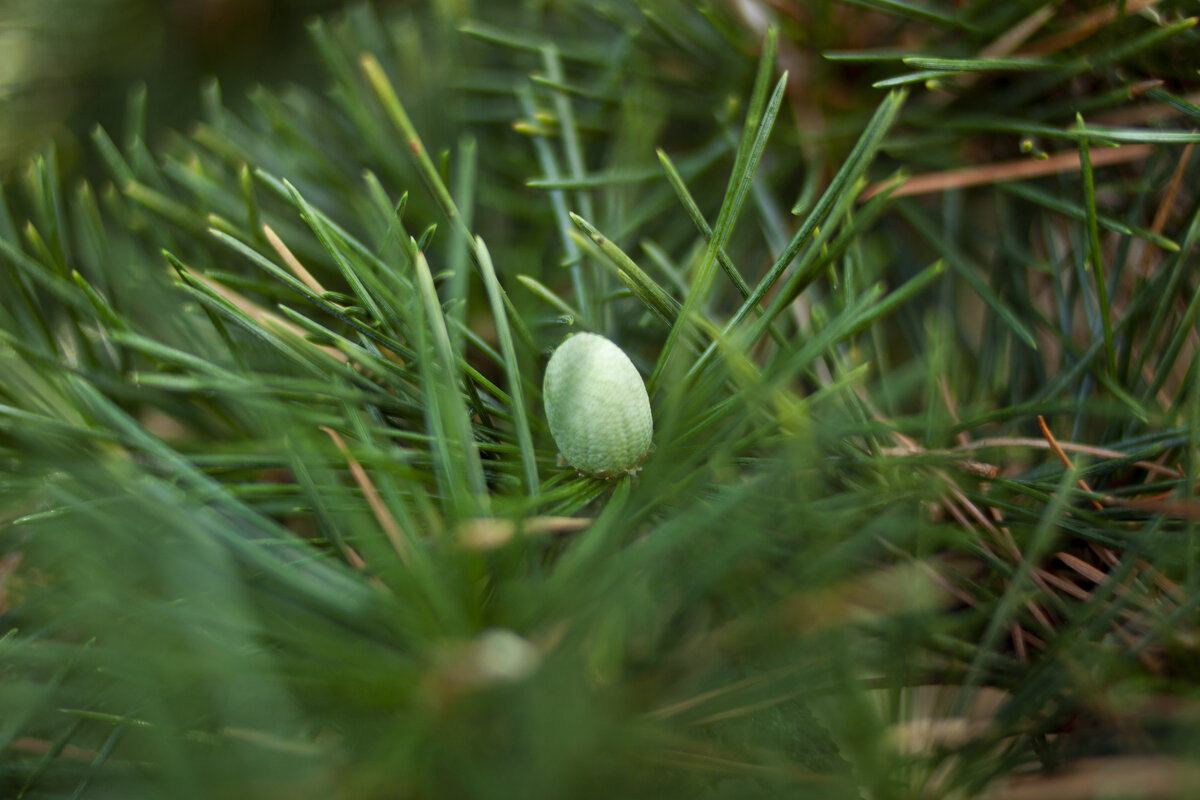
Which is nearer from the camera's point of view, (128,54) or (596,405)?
(596,405)

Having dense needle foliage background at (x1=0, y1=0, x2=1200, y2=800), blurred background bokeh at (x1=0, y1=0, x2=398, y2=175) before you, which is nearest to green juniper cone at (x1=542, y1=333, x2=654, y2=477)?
dense needle foliage background at (x1=0, y1=0, x2=1200, y2=800)

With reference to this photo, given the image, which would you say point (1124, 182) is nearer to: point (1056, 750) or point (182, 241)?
point (1056, 750)

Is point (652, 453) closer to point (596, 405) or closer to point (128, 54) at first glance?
point (596, 405)

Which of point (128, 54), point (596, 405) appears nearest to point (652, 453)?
point (596, 405)

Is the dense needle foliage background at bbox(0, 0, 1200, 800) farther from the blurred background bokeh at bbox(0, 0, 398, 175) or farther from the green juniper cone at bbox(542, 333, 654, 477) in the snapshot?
the blurred background bokeh at bbox(0, 0, 398, 175)

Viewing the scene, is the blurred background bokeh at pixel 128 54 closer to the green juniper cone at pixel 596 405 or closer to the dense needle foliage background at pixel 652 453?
the dense needle foliage background at pixel 652 453
